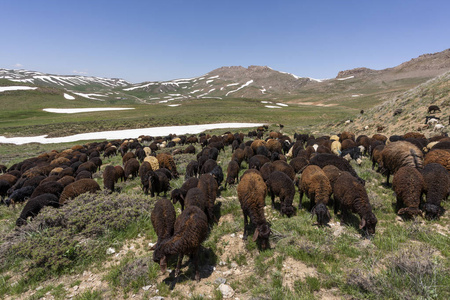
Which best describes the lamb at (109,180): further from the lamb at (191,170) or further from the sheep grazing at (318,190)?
the sheep grazing at (318,190)

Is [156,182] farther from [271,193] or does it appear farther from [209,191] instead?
[271,193]

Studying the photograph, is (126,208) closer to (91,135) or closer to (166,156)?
(166,156)

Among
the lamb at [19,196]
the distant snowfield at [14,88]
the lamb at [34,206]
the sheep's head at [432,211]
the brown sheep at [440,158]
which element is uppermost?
the distant snowfield at [14,88]

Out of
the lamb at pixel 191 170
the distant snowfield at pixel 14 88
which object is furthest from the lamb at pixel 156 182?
the distant snowfield at pixel 14 88

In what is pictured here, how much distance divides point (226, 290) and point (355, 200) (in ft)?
14.9

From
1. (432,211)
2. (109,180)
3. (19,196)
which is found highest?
(432,211)

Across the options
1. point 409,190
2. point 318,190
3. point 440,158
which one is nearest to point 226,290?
point 318,190

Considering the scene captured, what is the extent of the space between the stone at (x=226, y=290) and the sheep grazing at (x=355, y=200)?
12.8 ft

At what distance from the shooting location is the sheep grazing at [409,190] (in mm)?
6082

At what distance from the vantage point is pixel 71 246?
225 inches

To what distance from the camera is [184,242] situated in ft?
15.9

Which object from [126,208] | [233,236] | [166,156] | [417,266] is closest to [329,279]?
[417,266]

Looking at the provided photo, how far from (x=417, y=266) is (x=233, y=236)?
4.20 metres

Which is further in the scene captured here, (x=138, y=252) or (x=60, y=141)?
(x=60, y=141)
